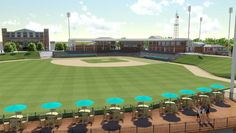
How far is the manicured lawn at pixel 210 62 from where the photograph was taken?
52.3 m

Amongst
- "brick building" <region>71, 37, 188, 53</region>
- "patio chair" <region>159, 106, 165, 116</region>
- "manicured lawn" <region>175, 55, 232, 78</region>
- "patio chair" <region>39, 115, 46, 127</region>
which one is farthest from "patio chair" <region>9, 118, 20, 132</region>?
"brick building" <region>71, 37, 188, 53</region>

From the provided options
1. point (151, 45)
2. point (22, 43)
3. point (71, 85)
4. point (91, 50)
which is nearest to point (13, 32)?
point (22, 43)

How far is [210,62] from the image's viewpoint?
6338 cm

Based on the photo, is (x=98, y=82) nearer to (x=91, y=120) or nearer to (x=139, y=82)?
(x=139, y=82)

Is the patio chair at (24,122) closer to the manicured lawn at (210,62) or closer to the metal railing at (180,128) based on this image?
the metal railing at (180,128)

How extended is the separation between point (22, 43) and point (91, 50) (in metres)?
65.9

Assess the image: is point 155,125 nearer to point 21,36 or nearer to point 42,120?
point 42,120

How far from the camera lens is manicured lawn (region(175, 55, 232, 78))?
52.3 m

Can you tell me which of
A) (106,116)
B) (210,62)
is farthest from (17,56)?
(106,116)

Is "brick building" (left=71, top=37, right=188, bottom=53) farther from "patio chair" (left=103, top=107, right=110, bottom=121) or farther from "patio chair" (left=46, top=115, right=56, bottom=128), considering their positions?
"patio chair" (left=46, top=115, right=56, bottom=128)

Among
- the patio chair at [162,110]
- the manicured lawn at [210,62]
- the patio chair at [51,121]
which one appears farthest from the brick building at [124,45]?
the patio chair at [51,121]

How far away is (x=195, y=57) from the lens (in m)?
73.2

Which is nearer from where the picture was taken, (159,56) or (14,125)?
(14,125)

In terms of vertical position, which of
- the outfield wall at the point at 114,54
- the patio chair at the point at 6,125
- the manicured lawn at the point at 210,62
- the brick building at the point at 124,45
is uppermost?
the brick building at the point at 124,45
